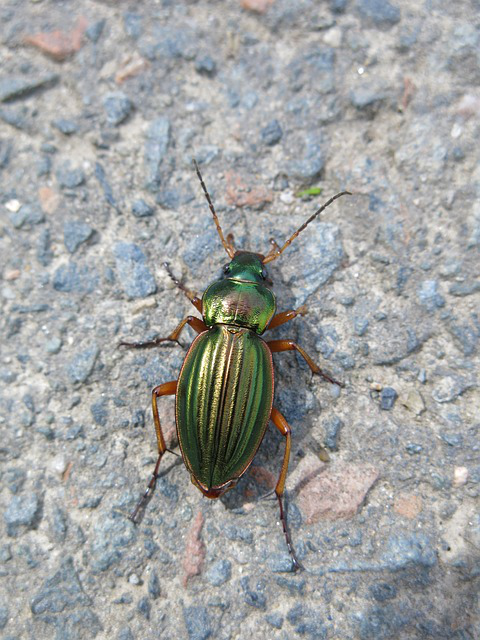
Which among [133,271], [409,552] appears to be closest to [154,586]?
[409,552]

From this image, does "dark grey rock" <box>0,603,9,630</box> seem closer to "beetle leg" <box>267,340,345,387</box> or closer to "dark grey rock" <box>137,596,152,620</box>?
"dark grey rock" <box>137,596,152,620</box>

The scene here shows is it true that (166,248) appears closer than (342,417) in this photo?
No

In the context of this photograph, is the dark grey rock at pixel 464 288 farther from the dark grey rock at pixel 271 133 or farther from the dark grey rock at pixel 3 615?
the dark grey rock at pixel 3 615

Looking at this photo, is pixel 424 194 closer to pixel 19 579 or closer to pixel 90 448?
pixel 90 448

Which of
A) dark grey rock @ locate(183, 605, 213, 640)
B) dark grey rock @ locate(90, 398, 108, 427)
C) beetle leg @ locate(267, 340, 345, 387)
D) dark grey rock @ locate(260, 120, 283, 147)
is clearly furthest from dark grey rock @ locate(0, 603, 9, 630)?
dark grey rock @ locate(260, 120, 283, 147)

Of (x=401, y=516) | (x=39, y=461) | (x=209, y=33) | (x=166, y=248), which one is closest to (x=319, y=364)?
(x=401, y=516)

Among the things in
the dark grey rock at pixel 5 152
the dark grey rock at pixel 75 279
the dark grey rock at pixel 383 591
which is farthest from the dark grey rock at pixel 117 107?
the dark grey rock at pixel 383 591
